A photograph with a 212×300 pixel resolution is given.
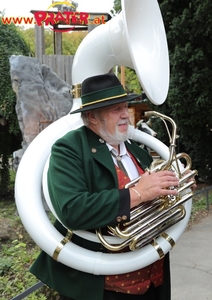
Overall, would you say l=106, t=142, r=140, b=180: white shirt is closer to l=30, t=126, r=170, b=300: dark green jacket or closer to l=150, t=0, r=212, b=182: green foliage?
l=30, t=126, r=170, b=300: dark green jacket

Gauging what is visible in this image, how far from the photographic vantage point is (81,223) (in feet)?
4.65

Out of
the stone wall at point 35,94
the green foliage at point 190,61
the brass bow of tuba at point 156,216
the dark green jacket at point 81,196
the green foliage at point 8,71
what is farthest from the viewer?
the green foliage at point 190,61

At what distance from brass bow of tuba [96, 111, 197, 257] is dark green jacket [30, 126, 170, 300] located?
4.4 inches

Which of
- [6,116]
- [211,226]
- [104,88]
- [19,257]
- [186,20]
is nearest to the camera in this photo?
[104,88]

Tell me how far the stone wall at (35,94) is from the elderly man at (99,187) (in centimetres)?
188

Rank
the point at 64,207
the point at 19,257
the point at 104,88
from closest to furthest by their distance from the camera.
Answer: the point at 64,207, the point at 104,88, the point at 19,257

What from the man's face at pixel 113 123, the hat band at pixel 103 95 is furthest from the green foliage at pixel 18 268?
the hat band at pixel 103 95

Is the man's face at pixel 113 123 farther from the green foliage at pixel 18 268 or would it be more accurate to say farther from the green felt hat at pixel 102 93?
the green foliage at pixel 18 268

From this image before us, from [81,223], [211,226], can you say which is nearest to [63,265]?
[81,223]

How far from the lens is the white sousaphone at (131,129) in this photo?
156cm

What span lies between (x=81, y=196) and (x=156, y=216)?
39cm

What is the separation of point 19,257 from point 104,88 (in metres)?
2.10

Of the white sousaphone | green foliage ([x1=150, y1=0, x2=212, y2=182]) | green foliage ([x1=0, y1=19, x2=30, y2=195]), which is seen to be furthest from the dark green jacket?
green foliage ([x1=150, y1=0, x2=212, y2=182])

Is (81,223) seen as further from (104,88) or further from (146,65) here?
(146,65)
